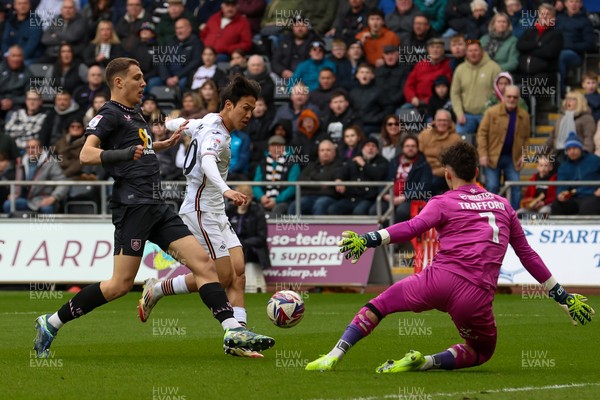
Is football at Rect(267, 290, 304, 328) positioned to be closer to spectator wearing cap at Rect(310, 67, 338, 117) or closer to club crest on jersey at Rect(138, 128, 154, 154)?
club crest on jersey at Rect(138, 128, 154, 154)

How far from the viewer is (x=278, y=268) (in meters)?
21.2

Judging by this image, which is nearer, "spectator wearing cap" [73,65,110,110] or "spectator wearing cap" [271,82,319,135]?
"spectator wearing cap" [271,82,319,135]

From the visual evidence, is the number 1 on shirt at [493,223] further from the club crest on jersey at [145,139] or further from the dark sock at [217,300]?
the club crest on jersey at [145,139]

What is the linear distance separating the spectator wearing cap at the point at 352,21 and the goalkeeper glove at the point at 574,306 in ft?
48.5

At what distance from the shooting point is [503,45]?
73.3 feet

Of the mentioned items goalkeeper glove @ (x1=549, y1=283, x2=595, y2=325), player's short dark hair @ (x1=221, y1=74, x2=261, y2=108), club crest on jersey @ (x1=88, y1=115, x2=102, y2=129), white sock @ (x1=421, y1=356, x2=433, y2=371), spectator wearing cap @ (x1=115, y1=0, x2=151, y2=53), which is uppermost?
spectator wearing cap @ (x1=115, y1=0, x2=151, y2=53)

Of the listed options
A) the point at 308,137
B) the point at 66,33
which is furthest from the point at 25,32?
the point at 308,137

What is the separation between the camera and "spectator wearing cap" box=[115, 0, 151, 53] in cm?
2562

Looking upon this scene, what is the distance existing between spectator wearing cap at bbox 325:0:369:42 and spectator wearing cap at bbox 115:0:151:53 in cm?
372

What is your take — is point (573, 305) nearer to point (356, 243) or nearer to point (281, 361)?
point (356, 243)

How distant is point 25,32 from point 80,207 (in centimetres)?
560

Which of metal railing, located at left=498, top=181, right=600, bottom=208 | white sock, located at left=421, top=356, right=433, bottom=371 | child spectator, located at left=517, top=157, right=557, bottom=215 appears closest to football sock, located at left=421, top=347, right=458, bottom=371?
white sock, located at left=421, top=356, right=433, bottom=371

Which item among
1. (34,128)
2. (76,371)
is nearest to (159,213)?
(76,371)

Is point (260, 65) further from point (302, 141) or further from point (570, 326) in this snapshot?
point (570, 326)
